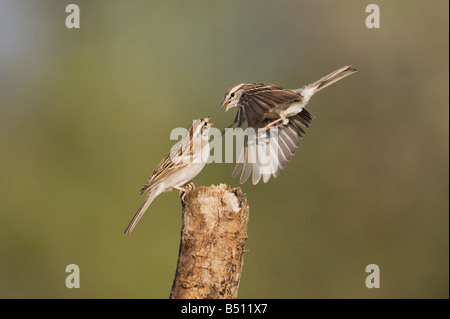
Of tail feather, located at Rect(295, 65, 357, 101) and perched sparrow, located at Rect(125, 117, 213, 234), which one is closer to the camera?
perched sparrow, located at Rect(125, 117, 213, 234)

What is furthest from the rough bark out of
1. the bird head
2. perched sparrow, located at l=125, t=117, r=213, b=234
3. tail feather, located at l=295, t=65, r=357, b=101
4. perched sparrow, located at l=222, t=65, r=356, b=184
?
tail feather, located at l=295, t=65, r=357, b=101

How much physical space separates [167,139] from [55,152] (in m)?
2.55

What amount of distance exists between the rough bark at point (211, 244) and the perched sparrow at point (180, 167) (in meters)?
1.40

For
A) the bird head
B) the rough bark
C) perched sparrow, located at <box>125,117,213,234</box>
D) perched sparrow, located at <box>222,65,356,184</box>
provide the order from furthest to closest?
the bird head
perched sparrow, located at <box>125,117,213,234</box>
perched sparrow, located at <box>222,65,356,184</box>
the rough bark

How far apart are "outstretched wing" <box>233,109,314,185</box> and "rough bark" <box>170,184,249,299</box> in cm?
209

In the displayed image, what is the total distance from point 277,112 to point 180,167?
157 centimetres

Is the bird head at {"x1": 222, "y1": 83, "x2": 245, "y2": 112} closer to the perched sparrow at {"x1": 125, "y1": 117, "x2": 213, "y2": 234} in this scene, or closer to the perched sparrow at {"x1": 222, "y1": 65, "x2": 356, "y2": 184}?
the perched sparrow at {"x1": 222, "y1": 65, "x2": 356, "y2": 184}

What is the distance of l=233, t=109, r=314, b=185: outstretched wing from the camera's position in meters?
7.80

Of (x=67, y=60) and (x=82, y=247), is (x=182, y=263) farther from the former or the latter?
(x=67, y=60)

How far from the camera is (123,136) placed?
13086mm

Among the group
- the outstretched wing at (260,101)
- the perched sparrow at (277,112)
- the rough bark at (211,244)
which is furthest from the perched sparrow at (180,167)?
the rough bark at (211,244)

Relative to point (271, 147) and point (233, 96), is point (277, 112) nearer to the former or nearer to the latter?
point (271, 147)

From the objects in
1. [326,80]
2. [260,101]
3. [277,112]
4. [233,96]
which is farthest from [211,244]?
[326,80]

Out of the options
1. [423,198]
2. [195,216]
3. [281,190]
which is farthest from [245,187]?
[195,216]
